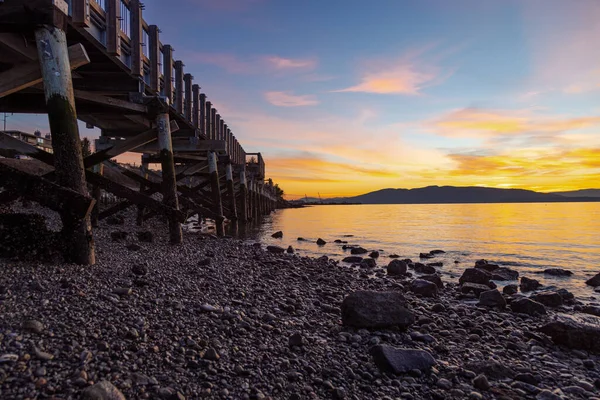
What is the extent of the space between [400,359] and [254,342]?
167cm

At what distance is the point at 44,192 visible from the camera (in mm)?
4883

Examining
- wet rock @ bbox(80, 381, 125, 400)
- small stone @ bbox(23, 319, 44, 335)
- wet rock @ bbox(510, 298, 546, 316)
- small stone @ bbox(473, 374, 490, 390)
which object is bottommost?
wet rock @ bbox(510, 298, 546, 316)

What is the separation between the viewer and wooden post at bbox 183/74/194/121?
14.2 m

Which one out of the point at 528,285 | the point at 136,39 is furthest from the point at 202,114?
the point at 528,285

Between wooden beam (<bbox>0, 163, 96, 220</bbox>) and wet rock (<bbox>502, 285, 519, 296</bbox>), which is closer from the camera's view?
wooden beam (<bbox>0, 163, 96, 220</bbox>)

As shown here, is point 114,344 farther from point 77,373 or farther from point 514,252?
point 514,252

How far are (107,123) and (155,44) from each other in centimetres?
388

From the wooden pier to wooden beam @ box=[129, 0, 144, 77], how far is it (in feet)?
0.07

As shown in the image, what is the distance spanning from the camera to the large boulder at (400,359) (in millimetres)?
4027

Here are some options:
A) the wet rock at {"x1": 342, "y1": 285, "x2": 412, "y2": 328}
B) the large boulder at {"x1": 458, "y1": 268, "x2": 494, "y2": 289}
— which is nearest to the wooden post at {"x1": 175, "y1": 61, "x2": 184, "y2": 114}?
the wet rock at {"x1": 342, "y1": 285, "x2": 412, "y2": 328}

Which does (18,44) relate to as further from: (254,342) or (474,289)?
(474,289)

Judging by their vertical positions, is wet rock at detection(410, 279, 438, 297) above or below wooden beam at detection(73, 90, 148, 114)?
below

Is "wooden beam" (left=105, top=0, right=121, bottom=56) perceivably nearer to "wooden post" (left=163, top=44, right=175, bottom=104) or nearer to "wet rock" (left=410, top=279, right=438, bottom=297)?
"wooden post" (left=163, top=44, right=175, bottom=104)

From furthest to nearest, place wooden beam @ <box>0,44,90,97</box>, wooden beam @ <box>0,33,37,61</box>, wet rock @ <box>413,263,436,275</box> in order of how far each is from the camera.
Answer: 1. wet rock @ <box>413,263,436,275</box>
2. wooden beam @ <box>0,33,37,61</box>
3. wooden beam @ <box>0,44,90,97</box>
